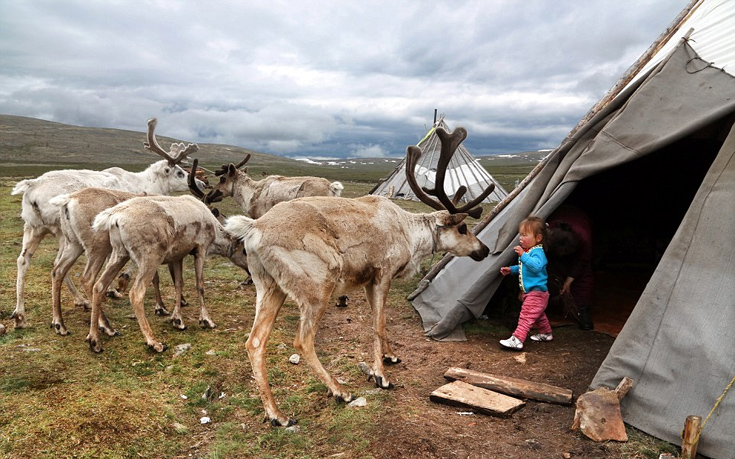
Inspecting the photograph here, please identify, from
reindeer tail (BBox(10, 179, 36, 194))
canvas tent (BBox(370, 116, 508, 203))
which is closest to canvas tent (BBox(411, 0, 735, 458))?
reindeer tail (BBox(10, 179, 36, 194))

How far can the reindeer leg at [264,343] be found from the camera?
4715 millimetres

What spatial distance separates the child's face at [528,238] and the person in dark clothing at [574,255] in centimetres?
103

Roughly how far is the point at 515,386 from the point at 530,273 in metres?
1.74

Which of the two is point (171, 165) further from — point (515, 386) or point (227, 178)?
point (515, 386)

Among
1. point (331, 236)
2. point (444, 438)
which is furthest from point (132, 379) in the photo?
point (444, 438)

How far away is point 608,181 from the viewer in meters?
10.6

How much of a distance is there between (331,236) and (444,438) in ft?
7.69

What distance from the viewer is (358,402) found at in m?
4.96

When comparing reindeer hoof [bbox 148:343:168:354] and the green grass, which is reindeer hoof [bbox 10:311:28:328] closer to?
the green grass

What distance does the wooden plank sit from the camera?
471cm

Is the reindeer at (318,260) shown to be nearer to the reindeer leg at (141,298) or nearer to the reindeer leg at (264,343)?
the reindeer leg at (264,343)

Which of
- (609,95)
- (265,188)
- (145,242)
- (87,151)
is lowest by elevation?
(87,151)

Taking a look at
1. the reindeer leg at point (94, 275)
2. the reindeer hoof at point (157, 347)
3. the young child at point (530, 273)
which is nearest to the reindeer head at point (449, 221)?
the young child at point (530, 273)

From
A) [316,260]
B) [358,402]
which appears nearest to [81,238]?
[316,260]
